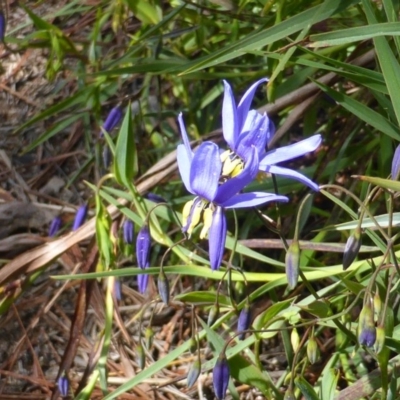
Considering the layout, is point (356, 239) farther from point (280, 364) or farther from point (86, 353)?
point (86, 353)

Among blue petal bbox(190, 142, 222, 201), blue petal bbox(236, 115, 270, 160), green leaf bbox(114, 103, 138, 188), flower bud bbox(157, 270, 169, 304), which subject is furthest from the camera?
green leaf bbox(114, 103, 138, 188)

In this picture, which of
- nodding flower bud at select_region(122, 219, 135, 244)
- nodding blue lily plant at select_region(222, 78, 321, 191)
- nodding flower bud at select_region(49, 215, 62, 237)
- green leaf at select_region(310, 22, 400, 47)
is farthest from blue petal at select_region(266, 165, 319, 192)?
nodding flower bud at select_region(49, 215, 62, 237)

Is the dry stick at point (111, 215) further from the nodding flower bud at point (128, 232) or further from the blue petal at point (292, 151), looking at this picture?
the blue petal at point (292, 151)

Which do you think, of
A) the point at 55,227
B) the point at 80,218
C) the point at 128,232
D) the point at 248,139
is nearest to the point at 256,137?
the point at 248,139

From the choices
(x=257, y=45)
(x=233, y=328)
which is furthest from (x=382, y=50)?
(x=233, y=328)

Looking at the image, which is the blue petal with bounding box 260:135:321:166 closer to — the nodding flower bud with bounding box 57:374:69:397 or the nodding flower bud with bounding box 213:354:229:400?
the nodding flower bud with bounding box 213:354:229:400
